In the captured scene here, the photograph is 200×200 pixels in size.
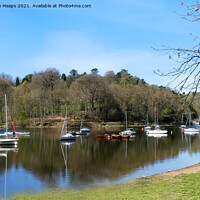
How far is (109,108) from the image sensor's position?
108 m

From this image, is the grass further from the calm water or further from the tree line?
the tree line

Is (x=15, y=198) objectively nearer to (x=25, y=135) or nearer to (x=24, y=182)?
(x=24, y=182)

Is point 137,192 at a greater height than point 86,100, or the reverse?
point 86,100

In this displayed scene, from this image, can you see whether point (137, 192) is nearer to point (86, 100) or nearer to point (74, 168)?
point (74, 168)

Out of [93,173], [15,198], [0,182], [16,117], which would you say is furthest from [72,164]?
[16,117]

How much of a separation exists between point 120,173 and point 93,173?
2700 mm

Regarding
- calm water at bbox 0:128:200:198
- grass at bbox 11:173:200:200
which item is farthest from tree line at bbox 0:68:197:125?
grass at bbox 11:173:200:200

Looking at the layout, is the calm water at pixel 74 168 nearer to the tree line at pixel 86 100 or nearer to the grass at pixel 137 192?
the grass at pixel 137 192

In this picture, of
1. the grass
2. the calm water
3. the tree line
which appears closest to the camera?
the grass

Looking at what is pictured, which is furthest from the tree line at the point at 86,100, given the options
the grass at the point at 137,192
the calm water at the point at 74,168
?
the grass at the point at 137,192

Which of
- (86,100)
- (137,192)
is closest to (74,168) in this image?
(137,192)

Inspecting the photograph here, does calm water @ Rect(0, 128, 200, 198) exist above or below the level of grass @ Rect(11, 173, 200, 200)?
below

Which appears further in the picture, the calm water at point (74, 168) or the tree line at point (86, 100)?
the tree line at point (86, 100)

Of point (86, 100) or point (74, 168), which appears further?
point (86, 100)
